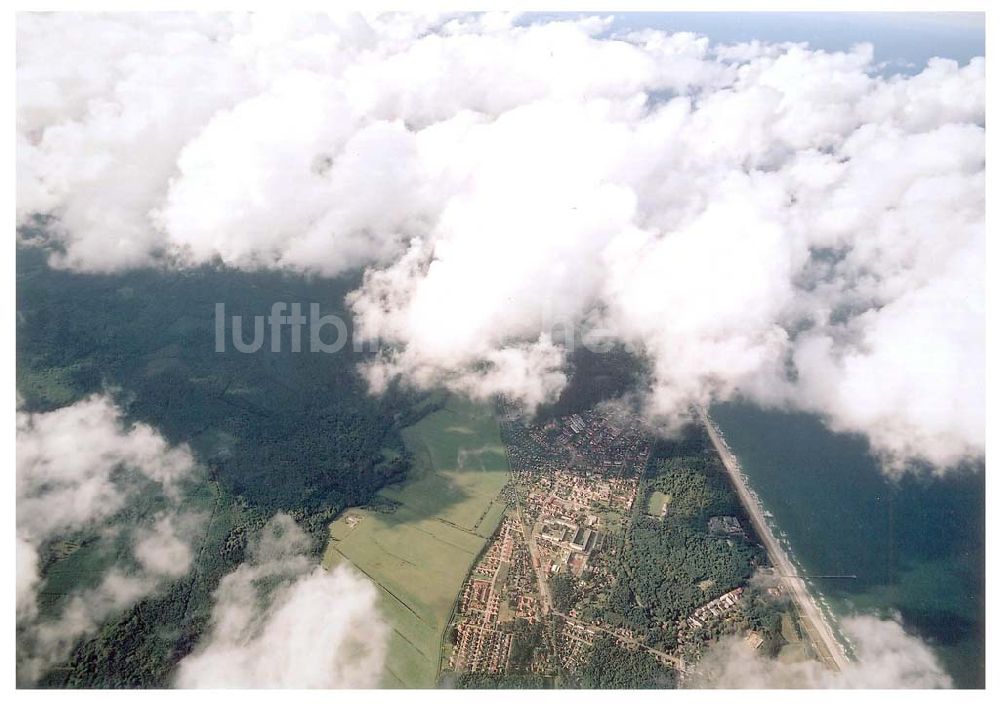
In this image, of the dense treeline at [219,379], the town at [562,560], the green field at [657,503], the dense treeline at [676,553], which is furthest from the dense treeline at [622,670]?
the dense treeline at [219,379]

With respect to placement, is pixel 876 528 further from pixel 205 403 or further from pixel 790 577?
pixel 205 403

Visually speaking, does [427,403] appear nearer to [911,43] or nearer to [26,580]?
[26,580]

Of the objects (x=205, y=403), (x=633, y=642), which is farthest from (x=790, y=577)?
(x=205, y=403)

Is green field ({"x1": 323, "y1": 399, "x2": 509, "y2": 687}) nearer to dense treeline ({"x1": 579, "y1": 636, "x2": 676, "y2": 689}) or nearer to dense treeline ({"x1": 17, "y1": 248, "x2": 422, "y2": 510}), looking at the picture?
dense treeline ({"x1": 17, "y1": 248, "x2": 422, "y2": 510})

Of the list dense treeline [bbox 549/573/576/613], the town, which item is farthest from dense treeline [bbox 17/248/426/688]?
dense treeline [bbox 549/573/576/613]

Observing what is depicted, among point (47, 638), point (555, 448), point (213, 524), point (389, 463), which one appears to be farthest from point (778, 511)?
point (47, 638)
